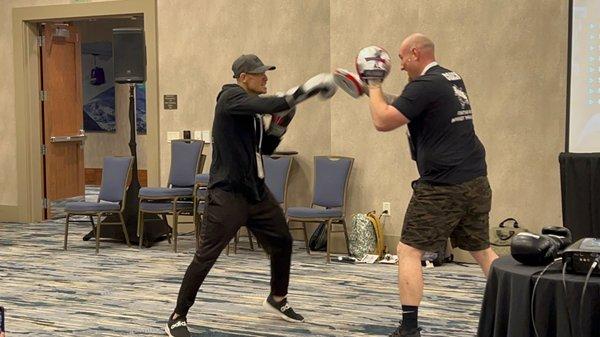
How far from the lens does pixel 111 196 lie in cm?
826

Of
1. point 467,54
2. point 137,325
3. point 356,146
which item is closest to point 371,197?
point 356,146

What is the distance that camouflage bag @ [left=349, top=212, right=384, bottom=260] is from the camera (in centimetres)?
739

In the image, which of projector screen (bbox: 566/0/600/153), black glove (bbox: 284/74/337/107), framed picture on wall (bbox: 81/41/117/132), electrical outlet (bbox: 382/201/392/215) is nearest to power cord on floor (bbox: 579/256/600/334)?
black glove (bbox: 284/74/337/107)

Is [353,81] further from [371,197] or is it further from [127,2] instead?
[127,2]

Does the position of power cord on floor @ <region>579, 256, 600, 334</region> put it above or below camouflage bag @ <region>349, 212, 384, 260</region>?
above

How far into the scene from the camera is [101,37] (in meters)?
14.3

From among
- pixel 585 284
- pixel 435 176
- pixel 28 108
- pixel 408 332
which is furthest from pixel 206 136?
pixel 585 284

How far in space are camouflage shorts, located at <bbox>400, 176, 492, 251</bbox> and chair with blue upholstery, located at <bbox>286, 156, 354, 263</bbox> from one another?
9.75ft

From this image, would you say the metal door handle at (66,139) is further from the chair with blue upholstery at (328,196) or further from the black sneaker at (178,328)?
the black sneaker at (178,328)

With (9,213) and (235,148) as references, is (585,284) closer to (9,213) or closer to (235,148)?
(235,148)

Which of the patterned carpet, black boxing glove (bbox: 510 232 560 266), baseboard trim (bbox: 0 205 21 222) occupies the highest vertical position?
black boxing glove (bbox: 510 232 560 266)

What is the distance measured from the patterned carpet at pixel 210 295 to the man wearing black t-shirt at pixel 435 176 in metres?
0.70

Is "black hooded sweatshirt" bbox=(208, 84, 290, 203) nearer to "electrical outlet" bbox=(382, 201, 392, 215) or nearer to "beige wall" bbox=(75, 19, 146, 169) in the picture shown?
"electrical outlet" bbox=(382, 201, 392, 215)

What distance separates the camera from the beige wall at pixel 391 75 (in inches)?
272
